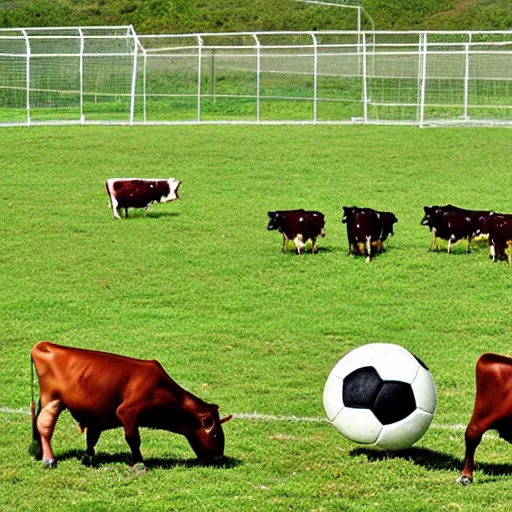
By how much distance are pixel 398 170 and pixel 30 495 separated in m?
20.1

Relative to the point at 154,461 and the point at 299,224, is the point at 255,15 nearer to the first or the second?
the point at 299,224

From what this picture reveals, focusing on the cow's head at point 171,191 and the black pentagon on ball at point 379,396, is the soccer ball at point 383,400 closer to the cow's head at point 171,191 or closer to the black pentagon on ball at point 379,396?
the black pentagon on ball at point 379,396

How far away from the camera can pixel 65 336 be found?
1446cm

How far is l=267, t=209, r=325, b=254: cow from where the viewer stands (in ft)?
60.8

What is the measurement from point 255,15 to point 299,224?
49.2 meters

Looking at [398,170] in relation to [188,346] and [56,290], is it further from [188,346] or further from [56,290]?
[188,346]

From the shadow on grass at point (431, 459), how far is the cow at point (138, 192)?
1288 centimetres

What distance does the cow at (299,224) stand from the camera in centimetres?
1853

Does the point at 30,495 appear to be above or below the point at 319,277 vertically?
below

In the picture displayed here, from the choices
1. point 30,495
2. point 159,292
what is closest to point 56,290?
point 159,292

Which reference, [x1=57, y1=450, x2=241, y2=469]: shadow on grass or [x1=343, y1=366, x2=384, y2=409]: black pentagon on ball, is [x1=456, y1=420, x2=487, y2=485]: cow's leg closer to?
[x1=343, y1=366, x2=384, y2=409]: black pentagon on ball

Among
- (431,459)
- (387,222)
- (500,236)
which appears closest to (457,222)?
(500,236)

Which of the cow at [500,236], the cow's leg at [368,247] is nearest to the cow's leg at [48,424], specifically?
the cow's leg at [368,247]

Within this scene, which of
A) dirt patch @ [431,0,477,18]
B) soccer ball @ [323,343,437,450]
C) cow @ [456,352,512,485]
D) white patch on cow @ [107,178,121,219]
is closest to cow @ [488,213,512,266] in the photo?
white patch on cow @ [107,178,121,219]
